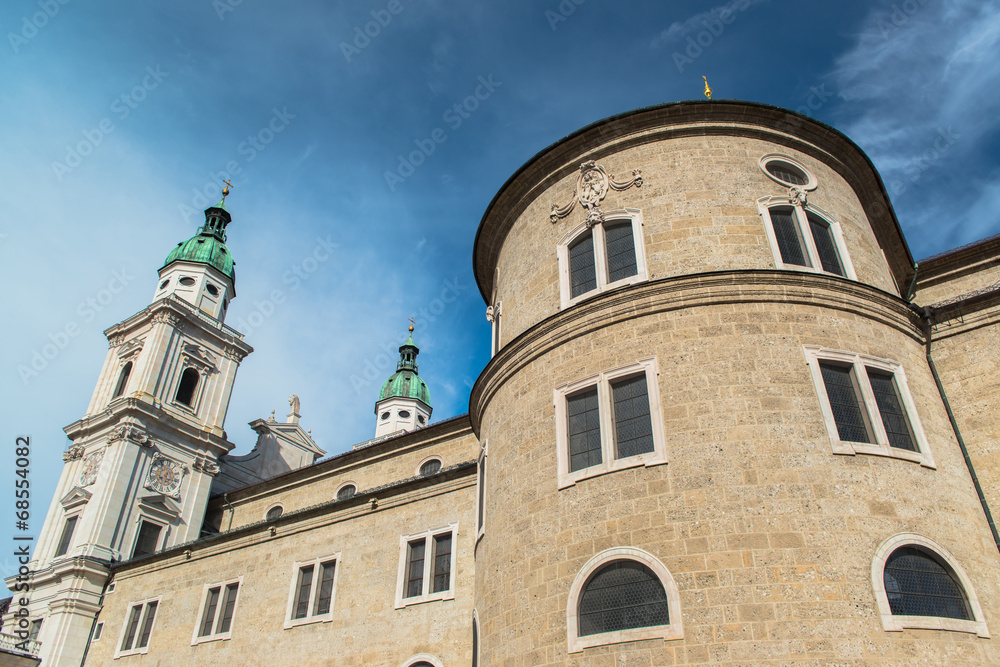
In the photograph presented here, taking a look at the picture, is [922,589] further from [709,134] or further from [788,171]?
[709,134]

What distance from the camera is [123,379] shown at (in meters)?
40.9

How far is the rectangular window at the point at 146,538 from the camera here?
3491 cm

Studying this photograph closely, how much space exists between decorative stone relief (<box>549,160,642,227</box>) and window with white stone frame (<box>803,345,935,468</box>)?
501 cm

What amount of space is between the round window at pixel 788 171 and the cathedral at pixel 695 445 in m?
0.05

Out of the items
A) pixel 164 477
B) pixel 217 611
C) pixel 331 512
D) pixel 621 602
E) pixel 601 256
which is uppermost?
pixel 164 477

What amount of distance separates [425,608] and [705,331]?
37.6ft

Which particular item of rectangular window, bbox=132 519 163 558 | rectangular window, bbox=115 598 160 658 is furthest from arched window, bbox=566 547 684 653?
rectangular window, bbox=132 519 163 558

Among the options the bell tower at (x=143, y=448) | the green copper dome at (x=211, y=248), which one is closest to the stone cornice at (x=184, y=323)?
the bell tower at (x=143, y=448)

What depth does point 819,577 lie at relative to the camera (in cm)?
927

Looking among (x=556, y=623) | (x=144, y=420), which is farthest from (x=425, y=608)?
(x=144, y=420)

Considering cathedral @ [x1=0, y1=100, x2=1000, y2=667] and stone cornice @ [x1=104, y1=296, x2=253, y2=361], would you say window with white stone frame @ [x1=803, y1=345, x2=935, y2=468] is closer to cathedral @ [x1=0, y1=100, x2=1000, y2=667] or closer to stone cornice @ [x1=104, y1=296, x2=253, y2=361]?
cathedral @ [x1=0, y1=100, x2=1000, y2=667]

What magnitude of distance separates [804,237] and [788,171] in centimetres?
195

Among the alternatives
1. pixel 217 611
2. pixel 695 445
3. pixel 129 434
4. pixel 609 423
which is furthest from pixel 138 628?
pixel 695 445

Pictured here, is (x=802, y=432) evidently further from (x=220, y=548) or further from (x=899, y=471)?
(x=220, y=548)
